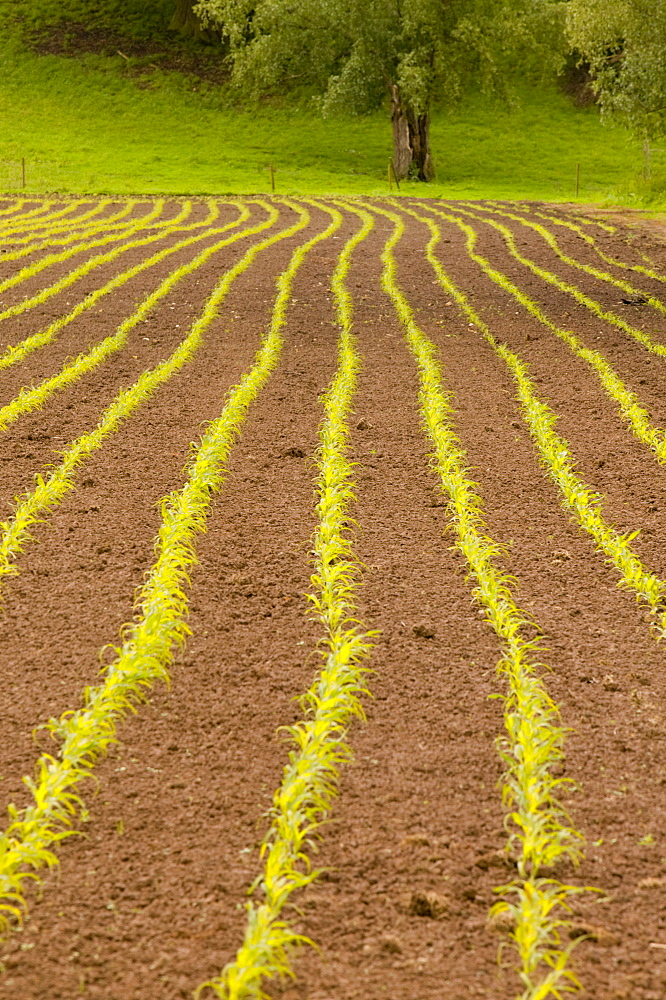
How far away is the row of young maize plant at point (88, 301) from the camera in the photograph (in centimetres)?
1430

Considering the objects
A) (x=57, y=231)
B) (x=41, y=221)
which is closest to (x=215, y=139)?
(x=41, y=221)

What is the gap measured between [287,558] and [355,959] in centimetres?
407

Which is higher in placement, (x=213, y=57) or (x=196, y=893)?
(x=213, y=57)

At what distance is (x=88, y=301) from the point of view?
17938 mm

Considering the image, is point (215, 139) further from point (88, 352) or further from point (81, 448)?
point (81, 448)

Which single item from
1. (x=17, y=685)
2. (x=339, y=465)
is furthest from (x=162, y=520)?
(x=17, y=685)

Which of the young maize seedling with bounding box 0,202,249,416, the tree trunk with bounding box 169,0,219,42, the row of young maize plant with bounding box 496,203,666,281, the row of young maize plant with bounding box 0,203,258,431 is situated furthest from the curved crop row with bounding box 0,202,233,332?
the tree trunk with bounding box 169,0,219,42

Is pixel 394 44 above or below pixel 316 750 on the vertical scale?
above

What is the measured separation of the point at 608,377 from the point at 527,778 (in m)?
8.78

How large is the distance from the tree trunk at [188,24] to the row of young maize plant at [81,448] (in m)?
48.5

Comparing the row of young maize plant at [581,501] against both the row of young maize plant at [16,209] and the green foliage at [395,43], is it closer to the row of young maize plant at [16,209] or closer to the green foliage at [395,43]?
the row of young maize plant at [16,209]

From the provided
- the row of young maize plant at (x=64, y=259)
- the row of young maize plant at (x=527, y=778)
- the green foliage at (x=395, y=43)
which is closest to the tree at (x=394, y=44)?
the green foliage at (x=395, y=43)

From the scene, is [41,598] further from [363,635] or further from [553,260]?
[553,260]

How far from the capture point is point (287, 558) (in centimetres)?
799
